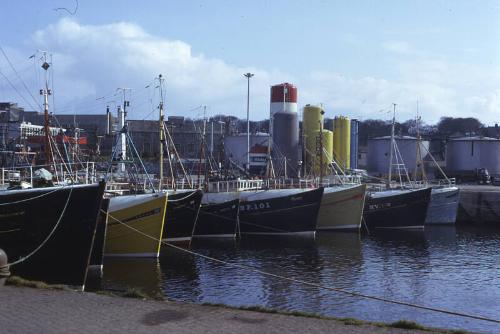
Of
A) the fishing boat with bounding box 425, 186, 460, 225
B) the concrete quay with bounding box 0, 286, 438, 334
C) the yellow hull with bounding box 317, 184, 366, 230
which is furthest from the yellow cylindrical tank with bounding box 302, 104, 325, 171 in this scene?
the concrete quay with bounding box 0, 286, 438, 334

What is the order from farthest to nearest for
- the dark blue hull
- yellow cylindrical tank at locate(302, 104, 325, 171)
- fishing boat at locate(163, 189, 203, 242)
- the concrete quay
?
yellow cylindrical tank at locate(302, 104, 325, 171) → the dark blue hull → fishing boat at locate(163, 189, 203, 242) → the concrete quay

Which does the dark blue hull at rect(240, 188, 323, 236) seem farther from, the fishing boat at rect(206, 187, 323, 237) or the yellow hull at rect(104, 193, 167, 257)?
the yellow hull at rect(104, 193, 167, 257)

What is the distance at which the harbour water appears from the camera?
18.5 m

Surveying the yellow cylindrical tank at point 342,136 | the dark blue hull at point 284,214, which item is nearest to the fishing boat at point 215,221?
the dark blue hull at point 284,214

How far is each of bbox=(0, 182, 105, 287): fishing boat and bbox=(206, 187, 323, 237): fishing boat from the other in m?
18.5

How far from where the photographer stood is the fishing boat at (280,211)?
1475 inches

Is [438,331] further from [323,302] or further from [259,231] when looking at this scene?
[259,231]

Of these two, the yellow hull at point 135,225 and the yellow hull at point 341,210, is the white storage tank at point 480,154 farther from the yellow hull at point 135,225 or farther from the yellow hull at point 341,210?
the yellow hull at point 135,225

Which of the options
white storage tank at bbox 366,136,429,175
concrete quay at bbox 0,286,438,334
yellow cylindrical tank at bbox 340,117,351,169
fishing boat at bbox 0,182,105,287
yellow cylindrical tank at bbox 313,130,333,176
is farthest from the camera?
white storage tank at bbox 366,136,429,175

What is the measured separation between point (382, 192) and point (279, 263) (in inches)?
801

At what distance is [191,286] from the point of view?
2167 cm

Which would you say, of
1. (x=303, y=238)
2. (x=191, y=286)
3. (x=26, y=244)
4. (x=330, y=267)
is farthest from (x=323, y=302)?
(x=303, y=238)

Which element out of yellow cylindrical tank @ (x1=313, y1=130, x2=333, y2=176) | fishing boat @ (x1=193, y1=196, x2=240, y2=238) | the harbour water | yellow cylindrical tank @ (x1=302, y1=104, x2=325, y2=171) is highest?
yellow cylindrical tank @ (x1=302, y1=104, x2=325, y2=171)

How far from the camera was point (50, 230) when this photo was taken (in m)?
19.6
